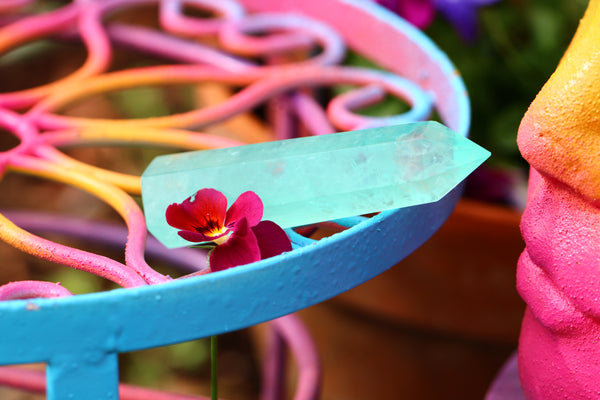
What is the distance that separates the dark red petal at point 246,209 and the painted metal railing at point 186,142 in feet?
0.14

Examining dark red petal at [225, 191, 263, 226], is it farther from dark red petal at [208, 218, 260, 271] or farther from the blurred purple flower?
the blurred purple flower

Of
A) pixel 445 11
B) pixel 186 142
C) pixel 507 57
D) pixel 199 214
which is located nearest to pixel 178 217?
pixel 199 214

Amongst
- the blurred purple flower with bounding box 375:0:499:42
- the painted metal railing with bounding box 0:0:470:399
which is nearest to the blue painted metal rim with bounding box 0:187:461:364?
the painted metal railing with bounding box 0:0:470:399

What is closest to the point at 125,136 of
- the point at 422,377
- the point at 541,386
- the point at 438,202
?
the point at 438,202

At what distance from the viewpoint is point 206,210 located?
526 mm

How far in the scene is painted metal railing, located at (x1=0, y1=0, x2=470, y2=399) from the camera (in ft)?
1.47

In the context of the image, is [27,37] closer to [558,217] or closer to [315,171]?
[315,171]

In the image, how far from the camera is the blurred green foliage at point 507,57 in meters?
A: 1.13

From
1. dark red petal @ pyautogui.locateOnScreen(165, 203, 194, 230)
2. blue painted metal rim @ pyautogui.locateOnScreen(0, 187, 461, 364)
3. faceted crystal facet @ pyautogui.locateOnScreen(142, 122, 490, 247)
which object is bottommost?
blue painted metal rim @ pyautogui.locateOnScreen(0, 187, 461, 364)

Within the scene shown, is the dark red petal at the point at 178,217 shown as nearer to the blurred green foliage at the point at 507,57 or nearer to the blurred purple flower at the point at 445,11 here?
the blurred purple flower at the point at 445,11

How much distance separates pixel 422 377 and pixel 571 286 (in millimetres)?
712

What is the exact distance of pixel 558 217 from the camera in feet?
1.65

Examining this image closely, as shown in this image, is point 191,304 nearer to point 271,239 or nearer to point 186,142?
point 271,239

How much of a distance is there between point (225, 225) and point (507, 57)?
0.77 m
